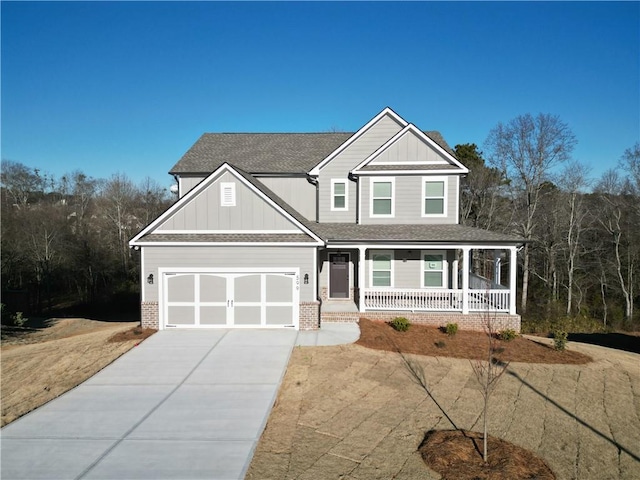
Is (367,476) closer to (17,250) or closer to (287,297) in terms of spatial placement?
(287,297)

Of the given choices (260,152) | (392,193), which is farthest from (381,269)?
(260,152)

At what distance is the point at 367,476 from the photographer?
21.5 ft

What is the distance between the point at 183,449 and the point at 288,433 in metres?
1.90

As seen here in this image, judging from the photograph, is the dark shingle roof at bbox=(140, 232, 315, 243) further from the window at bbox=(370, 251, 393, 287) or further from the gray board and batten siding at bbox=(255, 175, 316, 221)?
the gray board and batten siding at bbox=(255, 175, 316, 221)

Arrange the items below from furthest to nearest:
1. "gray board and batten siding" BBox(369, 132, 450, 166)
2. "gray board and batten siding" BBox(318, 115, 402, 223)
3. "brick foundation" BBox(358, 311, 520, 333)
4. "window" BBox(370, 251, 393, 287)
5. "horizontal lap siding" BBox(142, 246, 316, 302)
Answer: "gray board and batten siding" BBox(318, 115, 402, 223), "window" BBox(370, 251, 393, 287), "gray board and batten siding" BBox(369, 132, 450, 166), "brick foundation" BBox(358, 311, 520, 333), "horizontal lap siding" BBox(142, 246, 316, 302)

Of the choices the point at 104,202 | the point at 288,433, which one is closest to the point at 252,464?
the point at 288,433

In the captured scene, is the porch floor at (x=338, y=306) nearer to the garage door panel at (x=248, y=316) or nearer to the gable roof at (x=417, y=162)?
the garage door panel at (x=248, y=316)

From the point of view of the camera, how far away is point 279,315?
50.1ft

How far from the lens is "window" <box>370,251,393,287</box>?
18.6 metres

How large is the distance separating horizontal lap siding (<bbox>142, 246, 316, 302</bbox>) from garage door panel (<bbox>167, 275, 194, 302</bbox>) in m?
0.42

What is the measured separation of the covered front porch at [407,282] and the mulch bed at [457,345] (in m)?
1.24

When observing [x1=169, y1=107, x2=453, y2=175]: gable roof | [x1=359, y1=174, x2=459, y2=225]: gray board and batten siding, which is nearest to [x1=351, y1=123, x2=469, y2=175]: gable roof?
[x1=359, y1=174, x2=459, y2=225]: gray board and batten siding

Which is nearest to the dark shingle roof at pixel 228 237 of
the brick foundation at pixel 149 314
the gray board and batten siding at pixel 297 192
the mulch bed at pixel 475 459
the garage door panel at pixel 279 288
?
the garage door panel at pixel 279 288

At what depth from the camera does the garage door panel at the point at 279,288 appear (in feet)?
49.9
